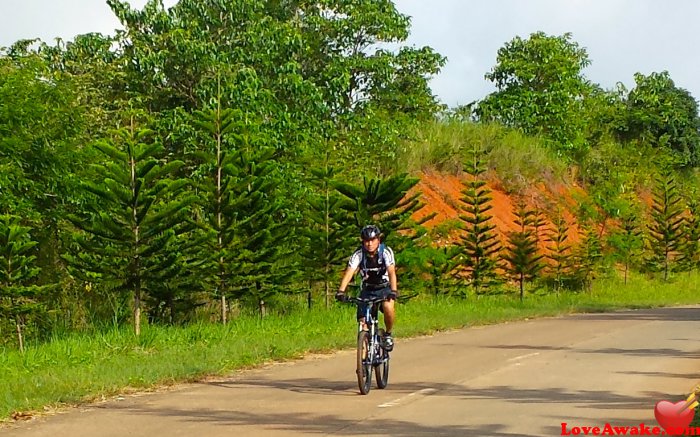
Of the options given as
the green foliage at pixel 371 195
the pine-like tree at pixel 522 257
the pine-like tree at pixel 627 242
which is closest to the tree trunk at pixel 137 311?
the green foliage at pixel 371 195

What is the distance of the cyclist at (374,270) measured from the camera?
1090 cm

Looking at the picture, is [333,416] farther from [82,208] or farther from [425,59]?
[425,59]

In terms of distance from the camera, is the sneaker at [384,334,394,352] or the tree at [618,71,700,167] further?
the tree at [618,71,700,167]

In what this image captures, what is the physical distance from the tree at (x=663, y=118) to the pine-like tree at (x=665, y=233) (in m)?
8.56

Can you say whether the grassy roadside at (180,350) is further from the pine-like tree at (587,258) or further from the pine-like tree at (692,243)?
the pine-like tree at (692,243)

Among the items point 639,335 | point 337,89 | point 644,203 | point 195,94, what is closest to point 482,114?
point 644,203

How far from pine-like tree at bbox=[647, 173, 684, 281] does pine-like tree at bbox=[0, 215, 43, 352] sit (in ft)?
97.2

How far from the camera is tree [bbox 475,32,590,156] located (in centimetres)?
4272

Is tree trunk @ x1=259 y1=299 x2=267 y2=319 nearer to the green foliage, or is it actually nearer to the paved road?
the green foliage

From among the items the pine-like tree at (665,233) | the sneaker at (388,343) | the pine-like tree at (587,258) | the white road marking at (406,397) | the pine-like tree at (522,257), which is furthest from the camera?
the pine-like tree at (665,233)

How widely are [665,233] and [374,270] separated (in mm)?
32576

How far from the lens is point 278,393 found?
1084 cm

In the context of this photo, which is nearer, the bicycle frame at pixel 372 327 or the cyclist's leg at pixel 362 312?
the bicycle frame at pixel 372 327

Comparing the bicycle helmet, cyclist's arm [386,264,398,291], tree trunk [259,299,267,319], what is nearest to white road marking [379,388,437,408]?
cyclist's arm [386,264,398,291]
